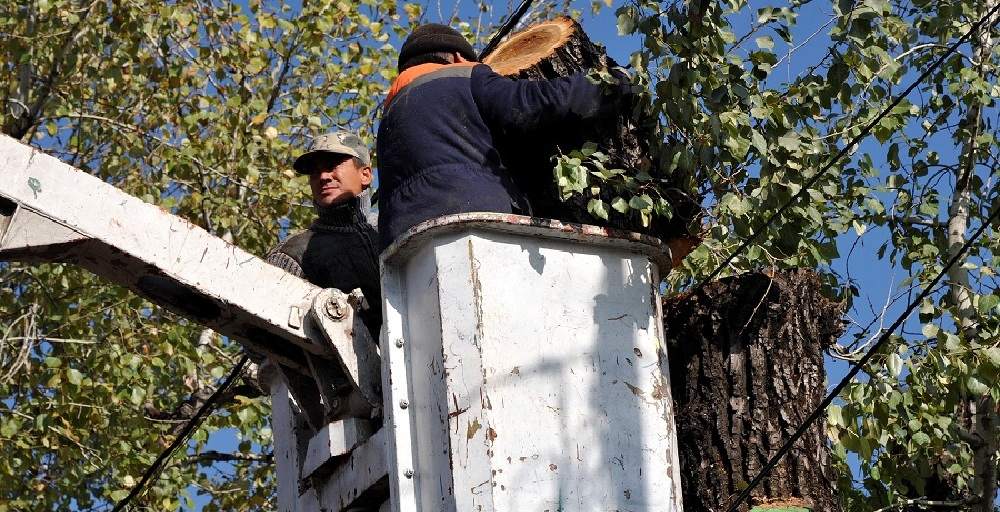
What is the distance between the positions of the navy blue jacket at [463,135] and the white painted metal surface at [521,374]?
298mm

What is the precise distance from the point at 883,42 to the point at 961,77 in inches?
59.7

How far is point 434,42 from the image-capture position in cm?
574

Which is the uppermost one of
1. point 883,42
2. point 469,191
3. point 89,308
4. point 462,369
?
point 89,308

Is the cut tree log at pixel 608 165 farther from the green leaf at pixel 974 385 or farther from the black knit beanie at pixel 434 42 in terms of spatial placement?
the green leaf at pixel 974 385

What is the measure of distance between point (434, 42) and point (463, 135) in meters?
0.59

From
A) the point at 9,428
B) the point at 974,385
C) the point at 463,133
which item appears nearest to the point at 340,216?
the point at 463,133

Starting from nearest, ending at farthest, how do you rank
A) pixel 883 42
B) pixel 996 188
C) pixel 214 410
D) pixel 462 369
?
pixel 462 369, pixel 883 42, pixel 996 188, pixel 214 410

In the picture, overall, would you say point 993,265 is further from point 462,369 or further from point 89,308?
point 89,308

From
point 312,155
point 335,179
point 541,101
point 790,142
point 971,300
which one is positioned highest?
point 312,155

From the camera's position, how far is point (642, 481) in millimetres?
4742

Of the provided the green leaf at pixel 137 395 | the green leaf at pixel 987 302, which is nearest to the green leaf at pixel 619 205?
the green leaf at pixel 987 302

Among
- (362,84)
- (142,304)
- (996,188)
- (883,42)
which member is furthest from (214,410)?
(883,42)

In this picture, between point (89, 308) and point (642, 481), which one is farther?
point (89, 308)

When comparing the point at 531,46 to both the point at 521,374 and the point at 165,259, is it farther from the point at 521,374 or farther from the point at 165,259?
the point at 521,374
